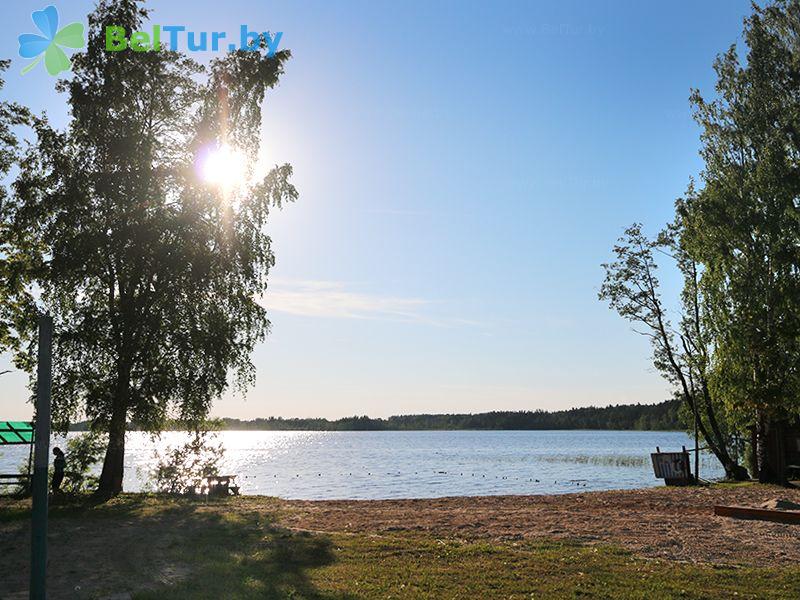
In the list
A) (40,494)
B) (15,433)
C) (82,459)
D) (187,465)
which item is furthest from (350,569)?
(15,433)

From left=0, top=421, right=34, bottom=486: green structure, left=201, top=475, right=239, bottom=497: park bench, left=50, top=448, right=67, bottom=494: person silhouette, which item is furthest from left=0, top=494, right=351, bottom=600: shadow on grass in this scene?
left=0, top=421, right=34, bottom=486: green structure

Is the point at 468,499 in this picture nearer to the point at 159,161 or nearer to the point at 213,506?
the point at 213,506

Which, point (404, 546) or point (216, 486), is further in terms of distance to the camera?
point (216, 486)

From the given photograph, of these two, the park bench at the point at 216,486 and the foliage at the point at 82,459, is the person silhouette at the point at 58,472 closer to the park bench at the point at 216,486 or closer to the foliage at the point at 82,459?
the foliage at the point at 82,459

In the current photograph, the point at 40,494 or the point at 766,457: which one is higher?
the point at 40,494

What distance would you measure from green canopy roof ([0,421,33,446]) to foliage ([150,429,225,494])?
5.50 meters

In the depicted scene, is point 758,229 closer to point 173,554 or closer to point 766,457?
point 766,457

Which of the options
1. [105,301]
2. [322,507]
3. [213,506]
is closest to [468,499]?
[322,507]

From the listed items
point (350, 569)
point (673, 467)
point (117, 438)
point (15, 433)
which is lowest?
point (673, 467)

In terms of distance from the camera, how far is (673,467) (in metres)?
38.6

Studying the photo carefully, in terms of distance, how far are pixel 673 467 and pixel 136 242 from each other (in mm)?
29021

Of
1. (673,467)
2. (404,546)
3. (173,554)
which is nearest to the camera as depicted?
(173,554)

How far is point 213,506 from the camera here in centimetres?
2567

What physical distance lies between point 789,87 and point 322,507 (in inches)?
1125
